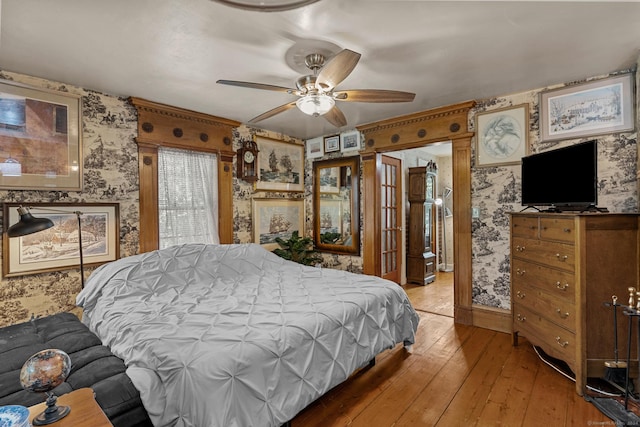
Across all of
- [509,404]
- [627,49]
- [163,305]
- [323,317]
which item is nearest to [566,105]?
[627,49]

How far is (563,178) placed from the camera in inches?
95.3

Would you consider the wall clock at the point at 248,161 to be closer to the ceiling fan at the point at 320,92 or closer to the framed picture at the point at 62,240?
the framed picture at the point at 62,240

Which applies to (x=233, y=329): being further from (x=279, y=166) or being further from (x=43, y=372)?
(x=279, y=166)

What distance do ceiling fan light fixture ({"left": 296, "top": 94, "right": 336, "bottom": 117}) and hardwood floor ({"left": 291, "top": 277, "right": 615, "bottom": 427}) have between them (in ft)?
6.78

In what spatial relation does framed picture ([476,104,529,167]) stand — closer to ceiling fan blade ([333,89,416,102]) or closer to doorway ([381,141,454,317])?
doorway ([381,141,454,317])

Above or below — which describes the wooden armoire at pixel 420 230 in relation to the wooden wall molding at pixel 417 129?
below

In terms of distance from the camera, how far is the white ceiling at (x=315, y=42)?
175cm

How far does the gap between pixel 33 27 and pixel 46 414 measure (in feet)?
7.29

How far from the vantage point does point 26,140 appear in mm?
2494

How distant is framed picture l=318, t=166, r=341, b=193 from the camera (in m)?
4.65

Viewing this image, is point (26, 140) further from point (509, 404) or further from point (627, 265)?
point (627, 265)

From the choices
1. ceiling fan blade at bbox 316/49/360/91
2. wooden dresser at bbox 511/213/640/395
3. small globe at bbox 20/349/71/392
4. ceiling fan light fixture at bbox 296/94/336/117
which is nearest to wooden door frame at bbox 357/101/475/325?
wooden dresser at bbox 511/213/640/395

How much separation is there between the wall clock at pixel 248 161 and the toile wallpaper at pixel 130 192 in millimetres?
1228

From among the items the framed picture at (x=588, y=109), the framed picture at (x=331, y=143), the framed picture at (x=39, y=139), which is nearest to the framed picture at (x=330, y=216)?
the framed picture at (x=331, y=143)
